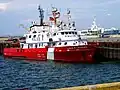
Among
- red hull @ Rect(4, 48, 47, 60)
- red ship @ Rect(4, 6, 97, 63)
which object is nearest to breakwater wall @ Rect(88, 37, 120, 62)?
red ship @ Rect(4, 6, 97, 63)

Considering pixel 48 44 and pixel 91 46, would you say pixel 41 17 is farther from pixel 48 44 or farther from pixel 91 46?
pixel 91 46

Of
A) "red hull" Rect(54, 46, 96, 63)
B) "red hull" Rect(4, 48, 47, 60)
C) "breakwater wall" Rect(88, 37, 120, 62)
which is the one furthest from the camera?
"red hull" Rect(4, 48, 47, 60)

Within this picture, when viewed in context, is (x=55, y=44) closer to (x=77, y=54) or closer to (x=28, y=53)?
(x=77, y=54)

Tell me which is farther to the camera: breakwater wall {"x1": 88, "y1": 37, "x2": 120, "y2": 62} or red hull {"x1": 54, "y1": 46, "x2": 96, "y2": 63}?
breakwater wall {"x1": 88, "y1": 37, "x2": 120, "y2": 62}

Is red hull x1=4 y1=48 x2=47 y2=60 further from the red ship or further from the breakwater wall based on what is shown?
the breakwater wall

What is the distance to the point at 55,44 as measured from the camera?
5062cm

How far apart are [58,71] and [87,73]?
14.1 feet

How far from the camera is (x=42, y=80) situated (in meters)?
31.4

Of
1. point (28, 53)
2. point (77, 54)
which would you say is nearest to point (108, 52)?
point (77, 54)

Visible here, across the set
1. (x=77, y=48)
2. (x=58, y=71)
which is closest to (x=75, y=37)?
(x=77, y=48)

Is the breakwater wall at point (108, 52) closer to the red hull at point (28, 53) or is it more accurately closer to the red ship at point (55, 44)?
the red ship at point (55, 44)

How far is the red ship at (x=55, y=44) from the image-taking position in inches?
1850

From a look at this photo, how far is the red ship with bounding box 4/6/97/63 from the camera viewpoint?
47000 millimetres

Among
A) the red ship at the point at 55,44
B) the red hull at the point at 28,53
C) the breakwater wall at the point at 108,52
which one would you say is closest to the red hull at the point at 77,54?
the red ship at the point at 55,44
